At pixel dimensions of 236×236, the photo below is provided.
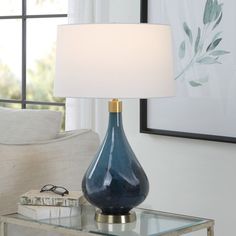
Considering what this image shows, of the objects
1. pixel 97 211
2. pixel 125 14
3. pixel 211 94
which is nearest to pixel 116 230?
pixel 97 211

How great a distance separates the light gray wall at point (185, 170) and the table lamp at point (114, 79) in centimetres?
100

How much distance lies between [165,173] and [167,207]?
181mm

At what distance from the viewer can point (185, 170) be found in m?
3.76

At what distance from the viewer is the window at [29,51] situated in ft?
15.5

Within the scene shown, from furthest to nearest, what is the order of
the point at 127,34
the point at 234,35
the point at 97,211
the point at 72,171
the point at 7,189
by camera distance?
the point at 234,35 → the point at 72,171 → the point at 7,189 → the point at 97,211 → the point at 127,34

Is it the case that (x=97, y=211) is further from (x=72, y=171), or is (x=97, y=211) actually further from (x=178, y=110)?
(x=178, y=110)

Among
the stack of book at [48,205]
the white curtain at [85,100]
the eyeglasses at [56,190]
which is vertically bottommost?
the stack of book at [48,205]

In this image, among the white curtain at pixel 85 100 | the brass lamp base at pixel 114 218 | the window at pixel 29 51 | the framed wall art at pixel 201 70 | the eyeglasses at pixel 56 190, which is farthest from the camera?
the window at pixel 29 51

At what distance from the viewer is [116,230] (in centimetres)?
255

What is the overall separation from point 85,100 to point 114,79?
1.57 metres

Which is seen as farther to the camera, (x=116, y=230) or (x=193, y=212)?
(x=193, y=212)

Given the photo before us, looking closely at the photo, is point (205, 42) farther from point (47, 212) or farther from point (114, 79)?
point (47, 212)

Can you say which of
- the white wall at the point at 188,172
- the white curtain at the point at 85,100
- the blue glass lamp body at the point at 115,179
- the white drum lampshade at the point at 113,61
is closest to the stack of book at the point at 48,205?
the blue glass lamp body at the point at 115,179

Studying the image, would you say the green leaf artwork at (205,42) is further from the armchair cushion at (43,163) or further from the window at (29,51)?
the window at (29,51)
